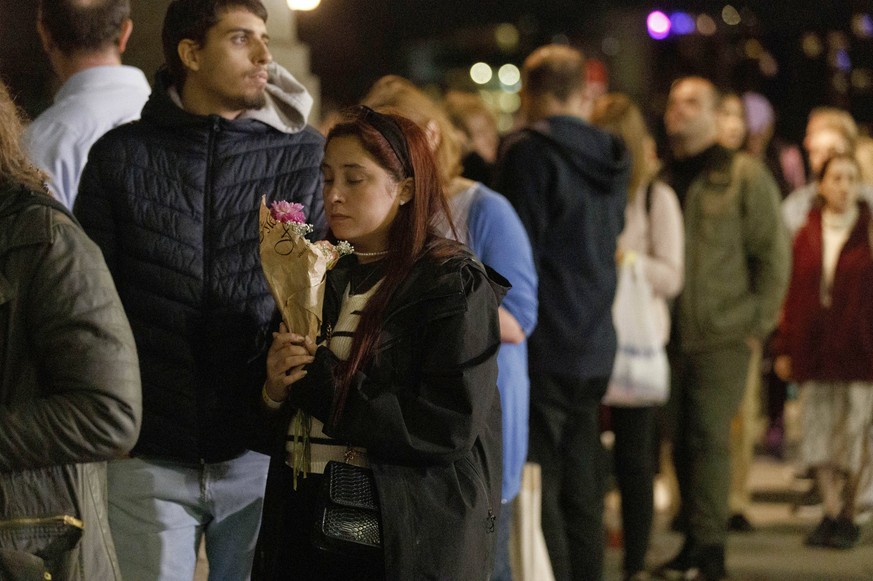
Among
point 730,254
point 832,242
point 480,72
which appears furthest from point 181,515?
point 480,72

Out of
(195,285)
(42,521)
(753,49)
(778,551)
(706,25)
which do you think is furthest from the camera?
(706,25)

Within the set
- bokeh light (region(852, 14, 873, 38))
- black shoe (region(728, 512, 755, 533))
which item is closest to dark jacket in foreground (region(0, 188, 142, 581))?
black shoe (region(728, 512, 755, 533))

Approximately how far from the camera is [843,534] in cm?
803

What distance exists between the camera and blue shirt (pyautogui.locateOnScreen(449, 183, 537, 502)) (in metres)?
4.85

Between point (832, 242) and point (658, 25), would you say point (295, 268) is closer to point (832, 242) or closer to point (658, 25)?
point (832, 242)

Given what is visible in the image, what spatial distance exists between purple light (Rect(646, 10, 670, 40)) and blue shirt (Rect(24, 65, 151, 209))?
17.0 m

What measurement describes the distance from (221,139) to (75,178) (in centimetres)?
74

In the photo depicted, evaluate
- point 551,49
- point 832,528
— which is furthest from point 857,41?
point 551,49

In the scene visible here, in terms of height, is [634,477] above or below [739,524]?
above

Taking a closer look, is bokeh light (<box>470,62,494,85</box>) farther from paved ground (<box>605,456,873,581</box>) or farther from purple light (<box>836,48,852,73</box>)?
paved ground (<box>605,456,873,581</box>)

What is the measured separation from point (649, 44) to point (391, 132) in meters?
18.9

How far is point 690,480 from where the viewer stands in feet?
23.4

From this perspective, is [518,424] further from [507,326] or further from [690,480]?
[690,480]

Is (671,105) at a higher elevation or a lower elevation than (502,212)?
higher
